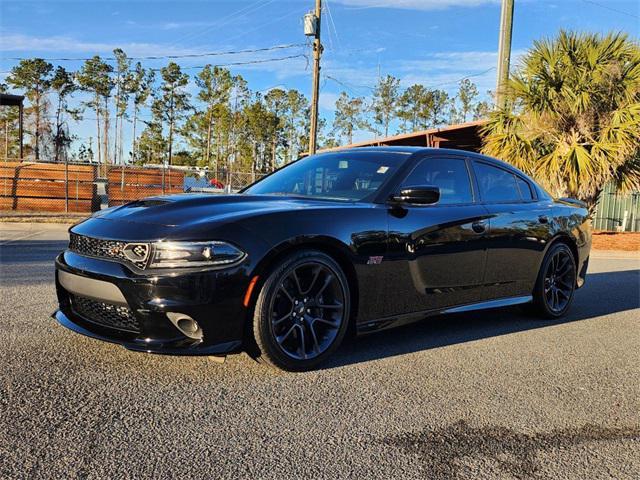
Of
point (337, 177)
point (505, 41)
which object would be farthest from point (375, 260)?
point (505, 41)

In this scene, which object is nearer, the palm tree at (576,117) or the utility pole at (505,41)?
the palm tree at (576,117)

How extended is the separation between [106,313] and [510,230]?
10.9 feet

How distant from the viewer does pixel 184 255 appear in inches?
120

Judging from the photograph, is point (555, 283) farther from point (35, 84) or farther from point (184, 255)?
point (35, 84)

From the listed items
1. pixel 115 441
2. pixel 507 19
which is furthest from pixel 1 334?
pixel 507 19

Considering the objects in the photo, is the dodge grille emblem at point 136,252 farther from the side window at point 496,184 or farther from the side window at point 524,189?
the side window at point 524,189

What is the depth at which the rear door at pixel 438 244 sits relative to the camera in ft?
12.6

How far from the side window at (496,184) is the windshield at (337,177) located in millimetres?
890

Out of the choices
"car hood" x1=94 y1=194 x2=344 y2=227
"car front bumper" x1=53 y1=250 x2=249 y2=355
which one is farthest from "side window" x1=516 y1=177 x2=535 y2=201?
"car front bumper" x1=53 y1=250 x2=249 y2=355

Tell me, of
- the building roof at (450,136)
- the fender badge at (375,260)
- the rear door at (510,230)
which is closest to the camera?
the fender badge at (375,260)

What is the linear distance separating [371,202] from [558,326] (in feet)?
8.19

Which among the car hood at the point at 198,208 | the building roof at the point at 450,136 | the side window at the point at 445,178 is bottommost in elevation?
the car hood at the point at 198,208

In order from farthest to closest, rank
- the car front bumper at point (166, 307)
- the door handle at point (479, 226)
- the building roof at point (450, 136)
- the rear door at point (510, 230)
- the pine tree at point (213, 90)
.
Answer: the pine tree at point (213, 90)
the building roof at point (450, 136)
the rear door at point (510, 230)
the door handle at point (479, 226)
the car front bumper at point (166, 307)

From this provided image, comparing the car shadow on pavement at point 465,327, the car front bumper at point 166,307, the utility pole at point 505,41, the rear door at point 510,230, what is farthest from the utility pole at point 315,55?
the car front bumper at point 166,307
